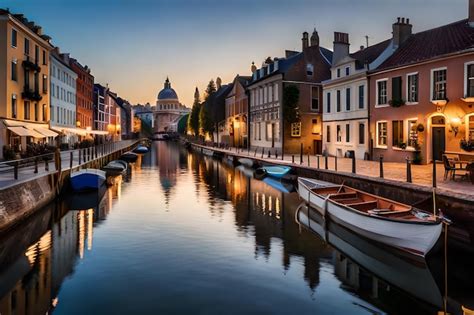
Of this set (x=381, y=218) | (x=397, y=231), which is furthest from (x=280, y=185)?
(x=397, y=231)

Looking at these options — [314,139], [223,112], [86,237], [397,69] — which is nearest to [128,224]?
[86,237]

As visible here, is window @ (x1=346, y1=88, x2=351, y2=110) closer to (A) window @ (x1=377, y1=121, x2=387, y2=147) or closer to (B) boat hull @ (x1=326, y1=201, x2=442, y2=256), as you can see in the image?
(A) window @ (x1=377, y1=121, x2=387, y2=147)

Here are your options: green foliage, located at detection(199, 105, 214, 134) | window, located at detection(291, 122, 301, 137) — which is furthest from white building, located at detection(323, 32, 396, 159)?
green foliage, located at detection(199, 105, 214, 134)

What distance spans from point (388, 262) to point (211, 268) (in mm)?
5288

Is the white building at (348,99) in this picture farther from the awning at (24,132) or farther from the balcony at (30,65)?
the balcony at (30,65)

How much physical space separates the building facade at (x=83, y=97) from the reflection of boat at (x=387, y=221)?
180 ft

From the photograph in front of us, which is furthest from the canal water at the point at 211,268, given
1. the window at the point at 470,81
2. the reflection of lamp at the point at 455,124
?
the window at the point at 470,81

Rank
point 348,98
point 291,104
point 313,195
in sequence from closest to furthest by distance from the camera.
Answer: point 313,195, point 348,98, point 291,104

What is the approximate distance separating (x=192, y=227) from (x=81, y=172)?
39.9 ft

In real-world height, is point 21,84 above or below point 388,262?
above

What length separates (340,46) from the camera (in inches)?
A: 1593

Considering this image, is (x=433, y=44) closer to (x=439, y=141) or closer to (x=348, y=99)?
(x=439, y=141)

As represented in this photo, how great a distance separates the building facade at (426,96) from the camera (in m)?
23.9

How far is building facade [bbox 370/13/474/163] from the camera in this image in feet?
78.5
